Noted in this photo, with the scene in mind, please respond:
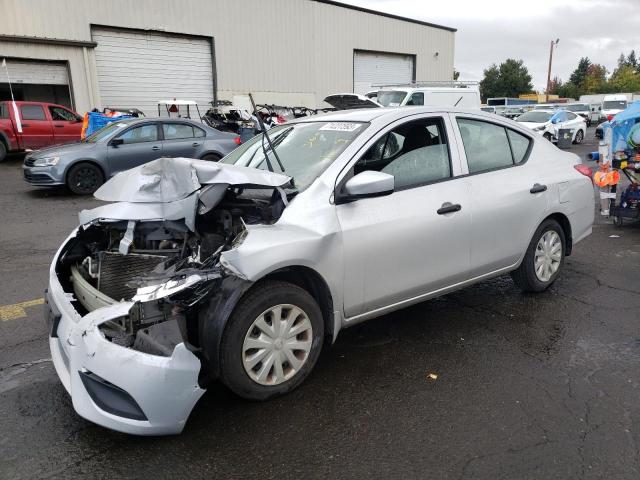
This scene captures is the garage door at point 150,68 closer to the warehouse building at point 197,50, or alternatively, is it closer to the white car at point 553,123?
the warehouse building at point 197,50

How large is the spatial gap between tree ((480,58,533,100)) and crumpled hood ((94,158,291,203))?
79098 millimetres

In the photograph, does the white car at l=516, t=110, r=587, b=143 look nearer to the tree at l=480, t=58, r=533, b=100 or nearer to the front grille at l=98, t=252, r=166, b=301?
the front grille at l=98, t=252, r=166, b=301

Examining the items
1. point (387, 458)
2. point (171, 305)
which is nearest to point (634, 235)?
point (387, 458)

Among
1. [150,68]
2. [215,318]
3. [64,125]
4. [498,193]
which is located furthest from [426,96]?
[215,318]

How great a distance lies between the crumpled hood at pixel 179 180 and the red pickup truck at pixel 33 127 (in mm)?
13877

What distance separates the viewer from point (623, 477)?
240 cm

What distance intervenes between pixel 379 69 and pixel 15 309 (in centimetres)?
2623

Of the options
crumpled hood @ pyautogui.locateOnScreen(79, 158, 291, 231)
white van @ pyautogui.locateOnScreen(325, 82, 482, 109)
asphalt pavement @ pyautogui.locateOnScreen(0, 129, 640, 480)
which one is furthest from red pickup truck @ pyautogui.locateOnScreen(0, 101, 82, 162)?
crumpled hood @ pyautogui.locateOnScreen(79, 158, 291, 231)

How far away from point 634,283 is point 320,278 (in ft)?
12.1

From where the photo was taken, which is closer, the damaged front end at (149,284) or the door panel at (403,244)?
the damaged front end at (149,284)

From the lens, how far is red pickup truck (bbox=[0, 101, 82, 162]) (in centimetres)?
1473

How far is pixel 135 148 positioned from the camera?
431 inches

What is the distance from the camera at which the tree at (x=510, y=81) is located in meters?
75.2

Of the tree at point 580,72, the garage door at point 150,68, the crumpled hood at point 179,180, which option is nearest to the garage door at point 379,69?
the garage door at point 150,68
